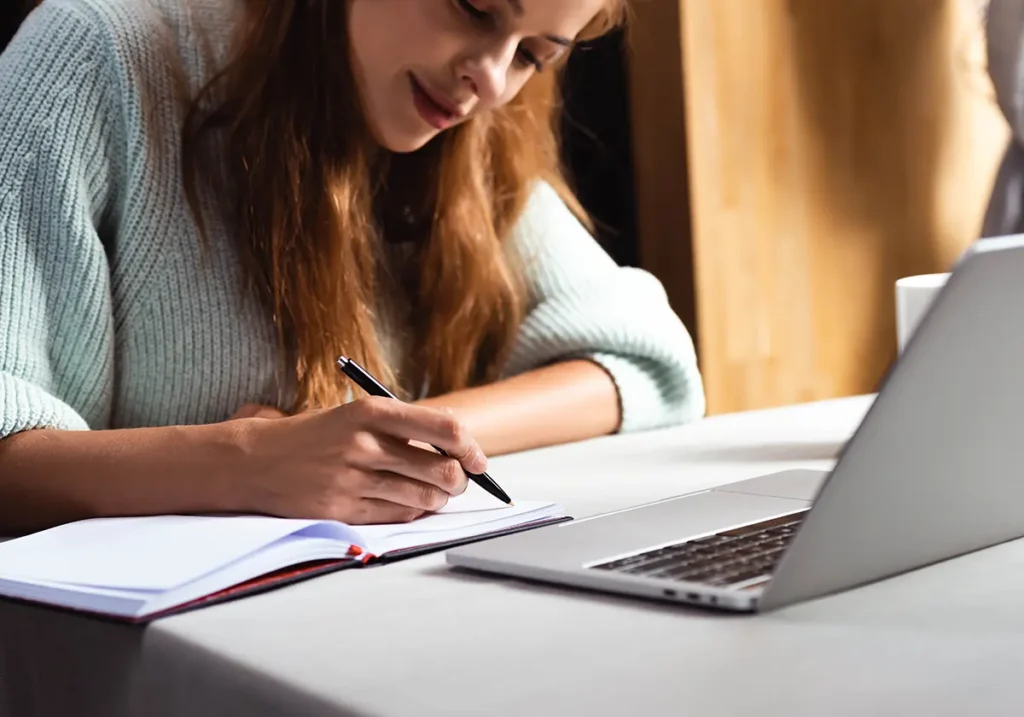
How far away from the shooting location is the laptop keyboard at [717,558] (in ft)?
1.92

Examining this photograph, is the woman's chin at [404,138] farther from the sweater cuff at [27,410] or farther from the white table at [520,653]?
the white table at [520,653]

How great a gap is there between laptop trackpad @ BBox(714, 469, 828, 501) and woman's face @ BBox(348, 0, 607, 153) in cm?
50

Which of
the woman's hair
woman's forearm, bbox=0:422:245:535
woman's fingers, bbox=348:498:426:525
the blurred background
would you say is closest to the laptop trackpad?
woman's fingers, bbox=348:498:426:525

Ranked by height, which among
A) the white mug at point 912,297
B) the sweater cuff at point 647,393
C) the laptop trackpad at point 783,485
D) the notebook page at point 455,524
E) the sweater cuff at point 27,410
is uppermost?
the white mug at point 912,297

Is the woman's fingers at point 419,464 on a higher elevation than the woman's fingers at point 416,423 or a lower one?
lower

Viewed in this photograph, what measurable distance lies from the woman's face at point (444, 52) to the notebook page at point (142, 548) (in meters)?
0.52

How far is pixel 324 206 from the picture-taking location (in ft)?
3.99

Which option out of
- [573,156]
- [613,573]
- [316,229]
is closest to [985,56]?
[573,156]

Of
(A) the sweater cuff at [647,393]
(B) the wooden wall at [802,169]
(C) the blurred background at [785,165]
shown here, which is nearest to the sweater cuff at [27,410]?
(A) the sweater cuff at [647,393]

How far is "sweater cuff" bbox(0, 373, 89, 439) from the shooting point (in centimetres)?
94

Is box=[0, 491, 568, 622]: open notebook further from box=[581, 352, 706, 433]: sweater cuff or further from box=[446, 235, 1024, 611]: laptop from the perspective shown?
box=[581, 352, 706, 433]: sweater cuff

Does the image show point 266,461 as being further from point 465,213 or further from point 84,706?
point 465,213

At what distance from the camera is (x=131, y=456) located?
2.80ft

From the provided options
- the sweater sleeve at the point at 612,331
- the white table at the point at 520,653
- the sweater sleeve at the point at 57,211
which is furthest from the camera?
the sweater sleeve at the point at 612,331
